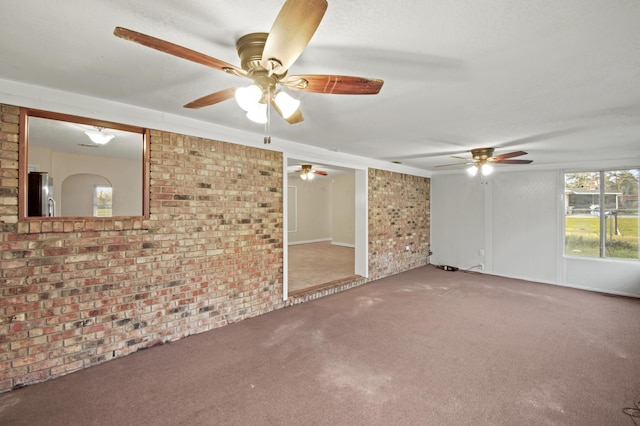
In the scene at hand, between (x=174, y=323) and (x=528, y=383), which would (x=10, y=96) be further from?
(x=528, y=383)

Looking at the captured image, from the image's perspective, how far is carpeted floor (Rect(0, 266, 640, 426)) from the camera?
1.95m

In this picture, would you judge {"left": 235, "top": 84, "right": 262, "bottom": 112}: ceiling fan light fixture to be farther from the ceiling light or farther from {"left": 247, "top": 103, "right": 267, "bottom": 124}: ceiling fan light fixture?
the ceiling light

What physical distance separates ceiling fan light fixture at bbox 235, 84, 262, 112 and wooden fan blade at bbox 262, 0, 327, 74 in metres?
0.20

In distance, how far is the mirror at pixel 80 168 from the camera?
7.85ft

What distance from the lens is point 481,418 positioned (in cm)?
192

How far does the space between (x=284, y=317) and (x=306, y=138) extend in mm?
2399

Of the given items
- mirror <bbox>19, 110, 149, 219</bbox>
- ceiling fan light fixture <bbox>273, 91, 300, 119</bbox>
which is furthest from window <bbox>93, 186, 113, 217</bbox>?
ceiling fan light fixture <bbox>273, 91, 300, 119</bbox>

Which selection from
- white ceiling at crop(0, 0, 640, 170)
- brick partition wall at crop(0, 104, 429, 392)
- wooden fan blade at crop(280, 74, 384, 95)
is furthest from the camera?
brick partition wall at crop(0, 104, 429, 392)

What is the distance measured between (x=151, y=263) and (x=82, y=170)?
158 centimetres

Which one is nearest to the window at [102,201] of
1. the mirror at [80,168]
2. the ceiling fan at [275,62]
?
the mirror at [80,168]

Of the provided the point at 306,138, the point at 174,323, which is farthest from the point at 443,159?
the point at 174,323

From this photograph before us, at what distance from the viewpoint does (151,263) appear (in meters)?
2.81

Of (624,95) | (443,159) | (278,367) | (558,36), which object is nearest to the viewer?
(558,36)

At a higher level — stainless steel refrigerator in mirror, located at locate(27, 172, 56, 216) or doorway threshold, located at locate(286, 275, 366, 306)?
stainless steel refrigerator in mirror, located at locate(27, 172, 56, 216)
